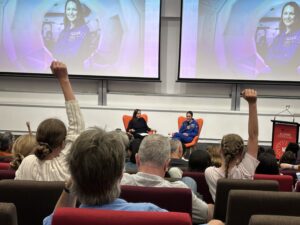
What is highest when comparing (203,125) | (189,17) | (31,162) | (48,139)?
(189,17)

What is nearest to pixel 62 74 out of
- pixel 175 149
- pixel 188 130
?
pixel 175 149

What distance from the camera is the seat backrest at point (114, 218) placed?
1.20 meters

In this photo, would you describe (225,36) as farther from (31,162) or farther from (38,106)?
(31,162)

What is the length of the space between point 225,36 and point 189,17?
0.97 metres

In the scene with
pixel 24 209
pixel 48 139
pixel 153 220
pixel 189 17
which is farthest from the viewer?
pixel 189 17

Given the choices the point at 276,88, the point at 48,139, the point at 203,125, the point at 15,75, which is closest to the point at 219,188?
the point at 48,139

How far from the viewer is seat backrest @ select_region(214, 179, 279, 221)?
229 centimetres

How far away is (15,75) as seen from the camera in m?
9.26

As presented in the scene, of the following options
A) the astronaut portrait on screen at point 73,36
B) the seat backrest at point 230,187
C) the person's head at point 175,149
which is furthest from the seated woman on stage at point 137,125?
the seat backrest at point 230,187

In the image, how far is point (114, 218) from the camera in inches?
47.3

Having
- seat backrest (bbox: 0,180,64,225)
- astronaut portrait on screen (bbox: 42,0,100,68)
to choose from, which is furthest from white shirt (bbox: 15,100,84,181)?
astronaut portrait on screen (bbox: 42,0,100,68)

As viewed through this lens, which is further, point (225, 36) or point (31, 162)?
point (225, 36)

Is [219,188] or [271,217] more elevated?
[271,217]

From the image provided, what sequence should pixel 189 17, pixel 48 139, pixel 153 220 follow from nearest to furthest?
pixel 153 220 → pixel 48 139 → pixel 189 17
